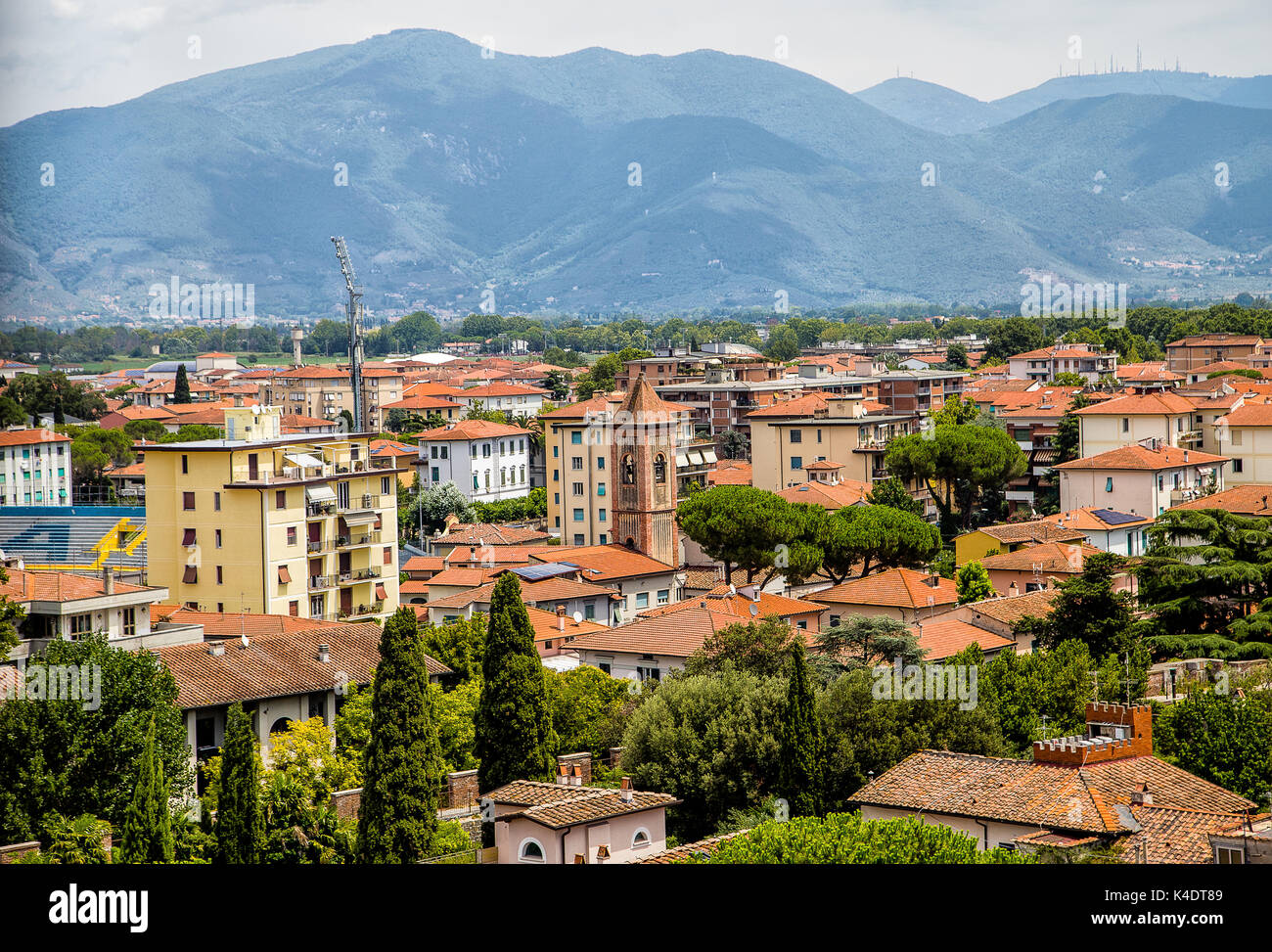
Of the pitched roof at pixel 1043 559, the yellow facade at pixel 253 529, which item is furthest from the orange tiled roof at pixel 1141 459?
the yellow facade at pixel 253 529

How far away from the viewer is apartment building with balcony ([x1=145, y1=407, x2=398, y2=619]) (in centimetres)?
2058

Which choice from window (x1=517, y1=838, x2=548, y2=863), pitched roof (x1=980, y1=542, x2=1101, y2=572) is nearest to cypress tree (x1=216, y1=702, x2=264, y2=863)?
window (x1=517, y1=838, x2=548, y2=863)

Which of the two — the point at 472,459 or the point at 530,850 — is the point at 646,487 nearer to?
the point at 472,459

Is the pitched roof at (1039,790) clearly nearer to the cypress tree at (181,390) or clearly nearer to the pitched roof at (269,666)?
the pitched roof at (269,666)

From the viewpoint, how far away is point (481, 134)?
18650 centimetres

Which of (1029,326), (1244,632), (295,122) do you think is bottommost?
(1244,632)

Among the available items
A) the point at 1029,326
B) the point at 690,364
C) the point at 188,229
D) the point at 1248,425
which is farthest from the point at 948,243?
the point at 1248,425

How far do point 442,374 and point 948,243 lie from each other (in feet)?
398

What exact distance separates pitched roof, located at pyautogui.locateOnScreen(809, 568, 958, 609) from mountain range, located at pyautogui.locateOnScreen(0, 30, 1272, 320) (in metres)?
38.9

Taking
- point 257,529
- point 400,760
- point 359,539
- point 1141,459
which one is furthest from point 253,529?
point 1141,459

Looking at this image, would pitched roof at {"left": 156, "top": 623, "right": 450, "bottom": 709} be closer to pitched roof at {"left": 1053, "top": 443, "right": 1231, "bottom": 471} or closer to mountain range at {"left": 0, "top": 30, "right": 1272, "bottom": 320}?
pitched roof at {"left": 1053, "top": 443, "right": 1231, "bottom": 471}

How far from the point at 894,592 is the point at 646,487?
7359 millimetres

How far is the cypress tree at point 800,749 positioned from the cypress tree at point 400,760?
2.73m
